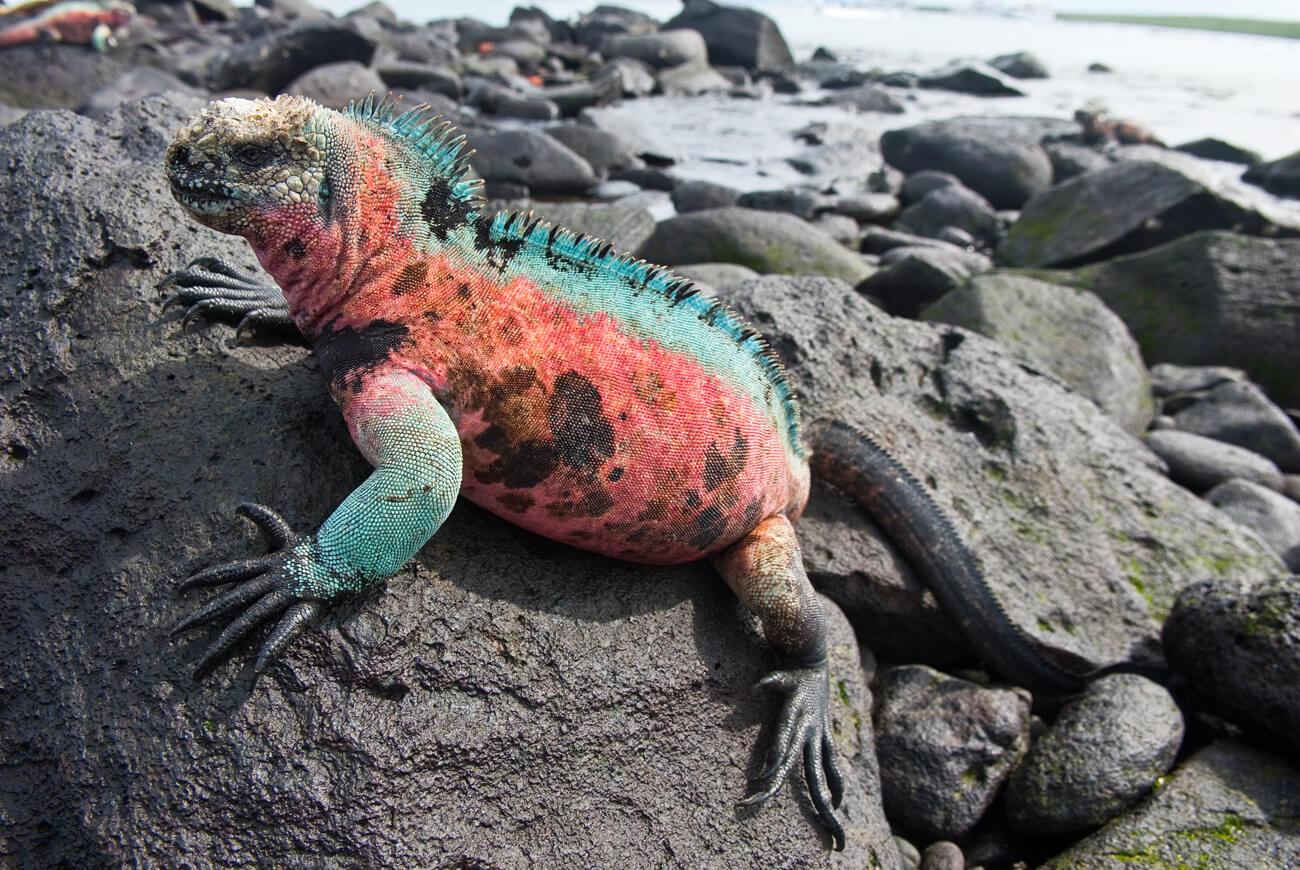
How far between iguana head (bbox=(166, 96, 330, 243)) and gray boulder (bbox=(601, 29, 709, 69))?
18.3 meters

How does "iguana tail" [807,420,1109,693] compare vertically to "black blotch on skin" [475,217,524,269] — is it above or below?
below

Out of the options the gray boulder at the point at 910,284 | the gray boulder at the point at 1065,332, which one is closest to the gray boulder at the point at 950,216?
the gray boulder at the point at 910,284

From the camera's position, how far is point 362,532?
7.06 feet

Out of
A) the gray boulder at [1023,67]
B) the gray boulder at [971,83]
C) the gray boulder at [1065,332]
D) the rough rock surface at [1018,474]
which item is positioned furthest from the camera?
the gray boulder at [1023,67]

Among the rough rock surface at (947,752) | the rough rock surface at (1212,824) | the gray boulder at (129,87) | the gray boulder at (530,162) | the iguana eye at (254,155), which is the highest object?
the iguana eye at (254,155)

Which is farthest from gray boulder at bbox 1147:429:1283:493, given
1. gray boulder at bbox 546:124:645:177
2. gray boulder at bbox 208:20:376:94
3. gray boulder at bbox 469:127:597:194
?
gray boulder at bbox 208:20:376:94

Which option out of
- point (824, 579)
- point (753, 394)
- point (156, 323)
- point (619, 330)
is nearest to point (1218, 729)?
point (824, 579)

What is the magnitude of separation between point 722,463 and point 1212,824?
190cm

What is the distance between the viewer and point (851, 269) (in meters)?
7.04

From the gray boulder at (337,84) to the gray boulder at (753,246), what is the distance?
22.5 ft

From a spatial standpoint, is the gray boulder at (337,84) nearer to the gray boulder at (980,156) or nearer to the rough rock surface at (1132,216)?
the gray boulder at (980,156)

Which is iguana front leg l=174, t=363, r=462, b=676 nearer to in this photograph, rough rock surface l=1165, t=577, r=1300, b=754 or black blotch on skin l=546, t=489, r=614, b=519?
black blotch on skin l=546, t=489, r=614, b=519

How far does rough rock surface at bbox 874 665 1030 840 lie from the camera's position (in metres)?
3.07

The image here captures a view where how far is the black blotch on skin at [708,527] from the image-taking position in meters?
2.63
